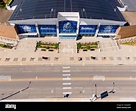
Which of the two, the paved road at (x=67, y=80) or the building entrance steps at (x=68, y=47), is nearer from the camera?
the paved road at (x=67, y=80)

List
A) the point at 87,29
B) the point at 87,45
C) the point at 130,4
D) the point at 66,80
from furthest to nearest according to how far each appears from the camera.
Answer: the point at 130,4 → the point at 87,29 → the point at 87,45 → the point at 66,80

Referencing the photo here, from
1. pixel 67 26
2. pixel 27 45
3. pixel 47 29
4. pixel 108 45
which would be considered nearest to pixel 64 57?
pixel 67 26

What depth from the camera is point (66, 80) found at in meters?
71.0

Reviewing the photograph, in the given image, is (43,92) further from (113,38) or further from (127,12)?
(127,12)

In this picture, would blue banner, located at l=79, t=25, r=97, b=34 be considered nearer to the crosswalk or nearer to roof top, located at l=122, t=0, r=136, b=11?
the crosswalk

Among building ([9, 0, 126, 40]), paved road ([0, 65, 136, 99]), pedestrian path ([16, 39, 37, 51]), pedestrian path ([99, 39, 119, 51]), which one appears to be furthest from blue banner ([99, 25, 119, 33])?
pedestrian path ([16, 39, 37, 51])

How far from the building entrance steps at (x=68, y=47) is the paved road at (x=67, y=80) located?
31.9 feet

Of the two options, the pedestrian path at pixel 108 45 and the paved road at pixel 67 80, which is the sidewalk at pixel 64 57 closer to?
the pedestrian path at pixel 108 45

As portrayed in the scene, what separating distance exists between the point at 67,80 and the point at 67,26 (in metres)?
24.5

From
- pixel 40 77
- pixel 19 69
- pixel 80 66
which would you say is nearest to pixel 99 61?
pixel 80 66

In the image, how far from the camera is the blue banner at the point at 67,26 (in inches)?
3398

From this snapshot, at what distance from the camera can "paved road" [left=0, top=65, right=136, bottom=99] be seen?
66.4 metres

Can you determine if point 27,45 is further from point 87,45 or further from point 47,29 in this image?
point 87,45

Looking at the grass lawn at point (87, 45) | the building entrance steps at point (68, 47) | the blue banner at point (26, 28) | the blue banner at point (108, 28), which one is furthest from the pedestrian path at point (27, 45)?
the blue banner at point (108, 28)
